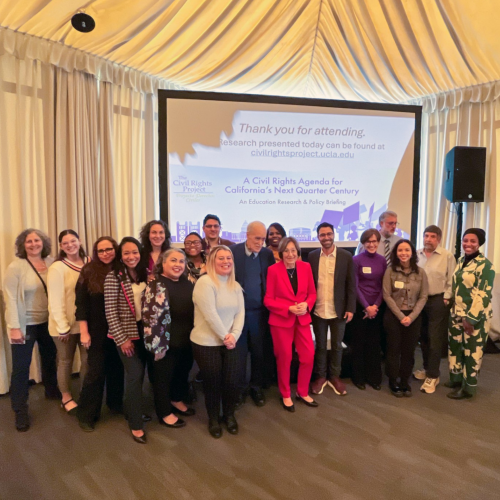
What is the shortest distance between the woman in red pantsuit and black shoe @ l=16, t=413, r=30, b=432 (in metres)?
1.96

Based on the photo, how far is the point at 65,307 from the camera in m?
2.64

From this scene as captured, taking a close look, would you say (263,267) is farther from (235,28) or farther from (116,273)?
(235,28)

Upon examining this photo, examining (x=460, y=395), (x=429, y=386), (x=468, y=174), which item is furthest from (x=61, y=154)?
(x=468, y=174)

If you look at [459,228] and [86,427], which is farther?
[459,228]

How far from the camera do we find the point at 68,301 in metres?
2.66

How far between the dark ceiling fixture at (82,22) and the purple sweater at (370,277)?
3.05m

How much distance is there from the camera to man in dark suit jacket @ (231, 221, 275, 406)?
2840 mm

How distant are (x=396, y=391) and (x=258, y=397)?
49.1 inches

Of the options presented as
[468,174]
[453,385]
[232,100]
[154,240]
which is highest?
[232,100]

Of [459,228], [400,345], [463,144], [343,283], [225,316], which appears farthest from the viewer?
[463,144]

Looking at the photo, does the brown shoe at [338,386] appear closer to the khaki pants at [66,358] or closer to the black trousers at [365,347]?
the black trousers at [365,347]

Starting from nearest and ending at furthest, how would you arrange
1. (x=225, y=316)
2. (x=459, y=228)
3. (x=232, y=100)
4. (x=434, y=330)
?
1. (x=225, y=316)
2. (x=434, y=330)
3. (x=232, y=100)
4. (x=459, y=228)

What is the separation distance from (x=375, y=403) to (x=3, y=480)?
2.70 m

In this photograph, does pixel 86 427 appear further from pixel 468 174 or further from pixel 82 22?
A: pixel 468 174
